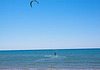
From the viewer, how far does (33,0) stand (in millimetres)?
8133

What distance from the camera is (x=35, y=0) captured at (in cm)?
822

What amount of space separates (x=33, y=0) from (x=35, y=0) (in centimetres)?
15

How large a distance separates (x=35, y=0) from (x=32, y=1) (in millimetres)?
218

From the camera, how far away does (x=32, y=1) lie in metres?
8.14

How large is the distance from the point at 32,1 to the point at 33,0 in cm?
9
